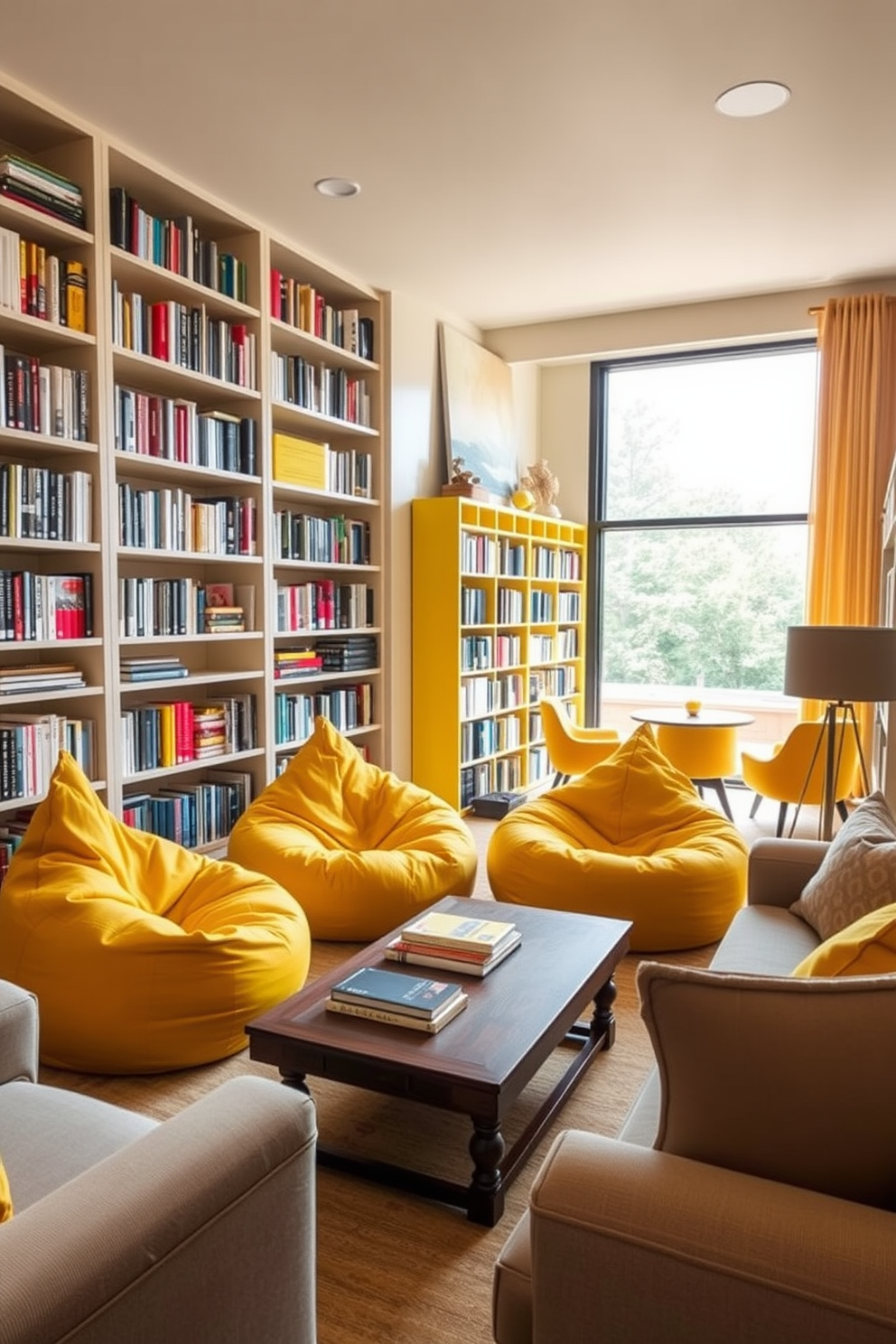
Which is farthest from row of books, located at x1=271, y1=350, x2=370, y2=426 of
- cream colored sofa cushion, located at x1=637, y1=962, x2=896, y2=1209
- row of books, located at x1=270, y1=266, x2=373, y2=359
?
cream colored sofa cushion, located at x1=637, y1=962, x2=896, y2=1209

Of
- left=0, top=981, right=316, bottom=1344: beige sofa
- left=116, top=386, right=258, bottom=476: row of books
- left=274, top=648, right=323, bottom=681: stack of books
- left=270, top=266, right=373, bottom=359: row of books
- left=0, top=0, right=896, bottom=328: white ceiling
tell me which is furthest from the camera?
left=274, top=648, right=323, bottom=681: stack of books

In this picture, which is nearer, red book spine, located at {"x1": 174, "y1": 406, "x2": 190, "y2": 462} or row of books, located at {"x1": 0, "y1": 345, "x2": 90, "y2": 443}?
row of books, located at {"x1": 0, "y1": 345, "x2": 90, "y2": 443}

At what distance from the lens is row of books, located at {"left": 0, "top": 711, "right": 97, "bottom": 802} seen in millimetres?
3363

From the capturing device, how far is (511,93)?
338 cm

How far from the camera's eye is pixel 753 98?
3.44 meters

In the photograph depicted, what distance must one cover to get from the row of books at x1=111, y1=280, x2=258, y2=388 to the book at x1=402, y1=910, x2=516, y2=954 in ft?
8.69

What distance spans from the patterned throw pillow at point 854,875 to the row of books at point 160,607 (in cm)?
276

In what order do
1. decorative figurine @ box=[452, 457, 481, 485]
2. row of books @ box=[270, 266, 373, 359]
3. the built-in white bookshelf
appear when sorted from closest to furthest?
the built-in white bookshelf
row of books @ box=[270, 266, 373, 359]
decorative figurine @ box=[452, 457, 481, 485]

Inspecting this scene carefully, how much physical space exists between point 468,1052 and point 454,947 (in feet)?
1.44

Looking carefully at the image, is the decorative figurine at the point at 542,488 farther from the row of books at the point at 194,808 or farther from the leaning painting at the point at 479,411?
the row of books at the point at 194,808

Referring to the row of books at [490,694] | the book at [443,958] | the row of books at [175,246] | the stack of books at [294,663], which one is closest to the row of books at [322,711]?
the stack of books at [294,663]

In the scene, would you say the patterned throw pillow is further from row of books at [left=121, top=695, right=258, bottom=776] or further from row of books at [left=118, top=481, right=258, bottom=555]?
row of books at [left=118, top=481, right=258, bottom=555]

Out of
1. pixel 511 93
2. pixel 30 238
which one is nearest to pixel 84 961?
pixel 30 238

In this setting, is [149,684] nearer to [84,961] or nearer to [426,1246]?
[84,961]
